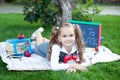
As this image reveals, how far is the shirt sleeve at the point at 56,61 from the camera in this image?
13.5 feet

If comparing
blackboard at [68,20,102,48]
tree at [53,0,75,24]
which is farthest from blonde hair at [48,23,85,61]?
tree at [53,0,75,24]

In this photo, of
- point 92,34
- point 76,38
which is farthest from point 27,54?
point 92,34

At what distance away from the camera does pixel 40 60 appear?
15.0ft

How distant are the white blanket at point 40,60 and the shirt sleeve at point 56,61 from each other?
0.09 metres

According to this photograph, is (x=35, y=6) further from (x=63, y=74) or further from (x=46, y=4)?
(x=63, y=74)

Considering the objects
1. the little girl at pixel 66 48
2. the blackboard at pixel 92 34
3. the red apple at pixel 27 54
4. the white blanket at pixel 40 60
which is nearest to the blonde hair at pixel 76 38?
the little girl at pixel 66 48

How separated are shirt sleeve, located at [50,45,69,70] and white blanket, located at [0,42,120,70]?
0.29 ft

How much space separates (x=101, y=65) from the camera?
4.36 m

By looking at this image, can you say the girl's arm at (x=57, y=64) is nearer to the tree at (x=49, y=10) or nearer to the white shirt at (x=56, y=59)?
the white shirt at (x=56, y=59)

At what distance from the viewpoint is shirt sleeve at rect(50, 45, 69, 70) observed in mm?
4113

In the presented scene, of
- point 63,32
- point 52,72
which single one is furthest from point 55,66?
point 63,32

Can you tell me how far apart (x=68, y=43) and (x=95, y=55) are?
0.68 m

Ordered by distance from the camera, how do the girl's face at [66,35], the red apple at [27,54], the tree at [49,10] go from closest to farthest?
the girl's face at [66,35] → the red apple at [27,54] → the tree at [49,10]

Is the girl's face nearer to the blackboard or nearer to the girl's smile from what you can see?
the girl's smile
